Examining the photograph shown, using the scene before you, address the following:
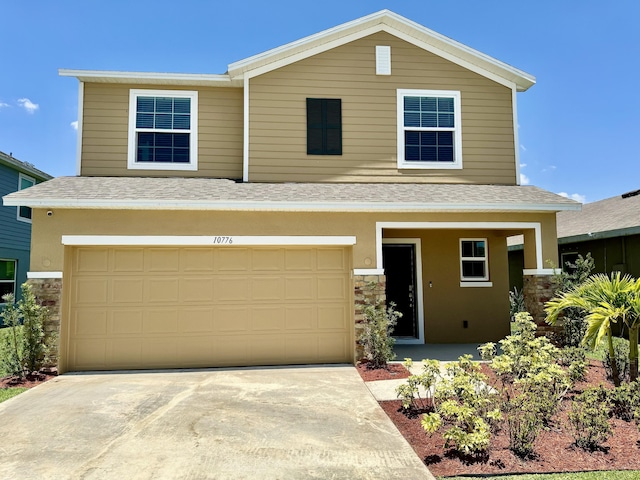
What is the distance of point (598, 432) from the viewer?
4.68 m

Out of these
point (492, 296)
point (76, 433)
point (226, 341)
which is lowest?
point (76, 433)

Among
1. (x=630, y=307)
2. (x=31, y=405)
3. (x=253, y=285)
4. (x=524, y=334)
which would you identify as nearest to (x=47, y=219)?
(x=31, y=405)

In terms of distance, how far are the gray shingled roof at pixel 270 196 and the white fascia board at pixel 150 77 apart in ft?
7.76

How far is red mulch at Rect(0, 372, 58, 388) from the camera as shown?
7.26m

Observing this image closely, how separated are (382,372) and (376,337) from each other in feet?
2.05

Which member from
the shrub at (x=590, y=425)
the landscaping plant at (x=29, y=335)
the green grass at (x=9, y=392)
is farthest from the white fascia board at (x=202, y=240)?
the shrub at (x=590, y=425)

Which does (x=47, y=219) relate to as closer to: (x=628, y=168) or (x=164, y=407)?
(x=164, y=407)

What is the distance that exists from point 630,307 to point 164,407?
21.3 feet

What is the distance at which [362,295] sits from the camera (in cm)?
844

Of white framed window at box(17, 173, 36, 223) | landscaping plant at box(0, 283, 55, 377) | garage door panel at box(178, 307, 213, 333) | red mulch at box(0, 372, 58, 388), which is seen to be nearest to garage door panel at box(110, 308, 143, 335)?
garage door panel at box(178, 307, 213, 333)

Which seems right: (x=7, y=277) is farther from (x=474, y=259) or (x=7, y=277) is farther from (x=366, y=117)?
(x=474, y=259)

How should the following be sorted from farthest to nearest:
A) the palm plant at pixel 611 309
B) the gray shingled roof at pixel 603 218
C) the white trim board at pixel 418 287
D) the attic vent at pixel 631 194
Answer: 1. the attic vent at pixel 631 194
2. the gray shingled roof at pixel 603 218
3. the white trim board at pixel 418 287
4. the palm plant at pixel 611 309

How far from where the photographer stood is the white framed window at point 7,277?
15.3m

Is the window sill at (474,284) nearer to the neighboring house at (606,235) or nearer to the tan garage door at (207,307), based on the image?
the neighboring house at (606,235)
